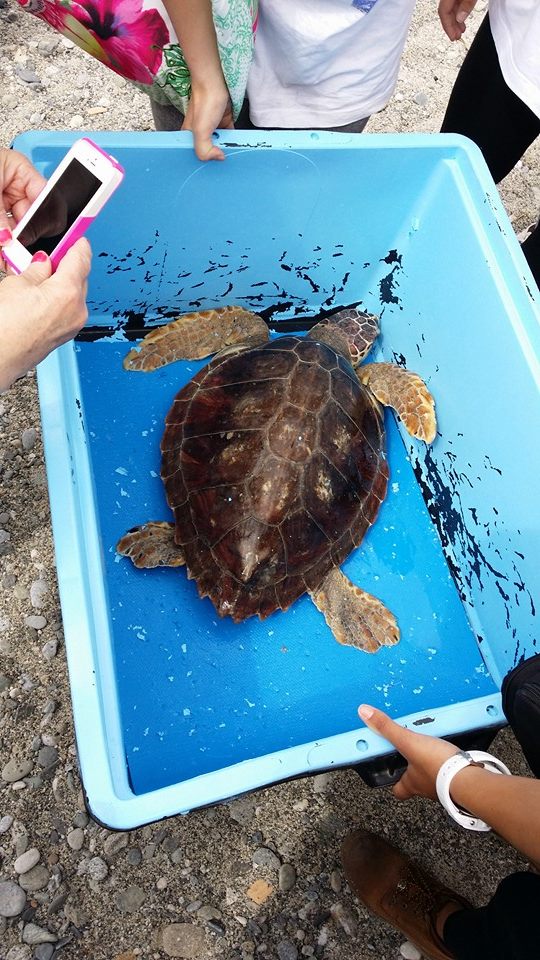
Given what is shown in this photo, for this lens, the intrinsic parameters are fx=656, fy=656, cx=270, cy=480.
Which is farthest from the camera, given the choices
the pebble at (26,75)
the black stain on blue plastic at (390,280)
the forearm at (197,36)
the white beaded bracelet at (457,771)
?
the pebble at (26,75)

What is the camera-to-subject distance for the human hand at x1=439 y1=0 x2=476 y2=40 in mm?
1639

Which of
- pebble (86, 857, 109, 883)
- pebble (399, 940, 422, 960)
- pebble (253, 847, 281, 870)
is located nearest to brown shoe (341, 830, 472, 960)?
pebble (399, 940, 422, 960)

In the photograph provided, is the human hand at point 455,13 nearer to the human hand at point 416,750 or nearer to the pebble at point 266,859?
the human hand at point 416,750

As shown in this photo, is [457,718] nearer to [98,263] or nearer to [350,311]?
[350,311]

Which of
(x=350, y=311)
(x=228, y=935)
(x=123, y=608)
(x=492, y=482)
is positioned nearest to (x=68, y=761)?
(x=123, y=608)

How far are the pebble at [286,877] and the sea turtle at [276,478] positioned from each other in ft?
1.55

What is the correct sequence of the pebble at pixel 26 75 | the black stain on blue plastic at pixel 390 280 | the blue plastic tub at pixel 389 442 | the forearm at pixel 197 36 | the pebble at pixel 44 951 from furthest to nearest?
the pebble at pixel 26 75
the black stain on blue plastic at pixel 390 280
the blue plastic tub at pixel 389 442
the pebble at pixel 44 951
the forearm at pixel 197 36

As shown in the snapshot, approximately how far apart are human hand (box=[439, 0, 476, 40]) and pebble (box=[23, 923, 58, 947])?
2231 millimetres

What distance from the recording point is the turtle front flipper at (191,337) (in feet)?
5.49

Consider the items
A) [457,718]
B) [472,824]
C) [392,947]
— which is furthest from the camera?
[392,947]

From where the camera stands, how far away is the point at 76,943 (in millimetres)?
1222

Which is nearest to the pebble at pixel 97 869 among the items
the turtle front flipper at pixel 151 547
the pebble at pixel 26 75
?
the turtle front flipper at pixel 151 547

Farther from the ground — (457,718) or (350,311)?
(350,311)

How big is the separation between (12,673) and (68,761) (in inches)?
8.8
